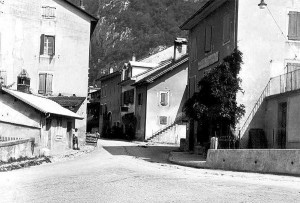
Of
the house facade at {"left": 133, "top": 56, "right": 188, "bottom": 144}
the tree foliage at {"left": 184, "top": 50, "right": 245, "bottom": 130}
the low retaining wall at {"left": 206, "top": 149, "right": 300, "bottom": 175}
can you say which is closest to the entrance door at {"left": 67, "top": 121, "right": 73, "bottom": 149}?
the tree foliage at {"left": 184, "top": 50, "right": 245, "bottom": 130}

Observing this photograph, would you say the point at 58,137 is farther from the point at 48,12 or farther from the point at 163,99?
the point at 163,99

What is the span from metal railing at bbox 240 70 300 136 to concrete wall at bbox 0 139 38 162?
10396 millimetres

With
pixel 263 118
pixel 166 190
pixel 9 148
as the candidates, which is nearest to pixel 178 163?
pixel 263 118

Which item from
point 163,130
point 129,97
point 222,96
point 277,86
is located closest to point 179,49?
point 129,97

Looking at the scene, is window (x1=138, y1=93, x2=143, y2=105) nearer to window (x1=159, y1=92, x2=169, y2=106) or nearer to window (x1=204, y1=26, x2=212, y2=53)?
window (x1=159, y1=92, x2=169, y2=106)

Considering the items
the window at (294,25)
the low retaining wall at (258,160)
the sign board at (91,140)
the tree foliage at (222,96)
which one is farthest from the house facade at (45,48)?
the low retaining wall at (258,160)

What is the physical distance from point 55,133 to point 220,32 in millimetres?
11124

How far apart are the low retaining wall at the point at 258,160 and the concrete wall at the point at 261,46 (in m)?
4.57

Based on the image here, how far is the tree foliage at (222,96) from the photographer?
25703 millimetres

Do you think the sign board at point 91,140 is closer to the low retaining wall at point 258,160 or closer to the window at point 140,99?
the window at point 140,99

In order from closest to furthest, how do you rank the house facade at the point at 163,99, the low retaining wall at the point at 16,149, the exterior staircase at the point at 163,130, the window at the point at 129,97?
the low retaining wall at the point at 16,149
the exterior staircase at the point at 163,130
the house facade at the point at 163,99
the window at the point at 129,97

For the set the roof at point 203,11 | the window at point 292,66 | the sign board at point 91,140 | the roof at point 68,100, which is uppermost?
the roof at point 203,11

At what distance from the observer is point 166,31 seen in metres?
120

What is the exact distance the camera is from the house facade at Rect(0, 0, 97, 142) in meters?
38.1
